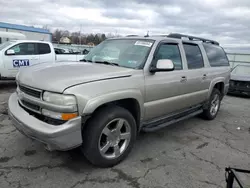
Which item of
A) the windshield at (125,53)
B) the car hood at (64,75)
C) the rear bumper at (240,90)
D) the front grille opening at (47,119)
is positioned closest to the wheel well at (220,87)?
the windshield at (125,53)

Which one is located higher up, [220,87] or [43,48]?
[43,48]

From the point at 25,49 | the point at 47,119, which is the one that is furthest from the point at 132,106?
the point at 25,49

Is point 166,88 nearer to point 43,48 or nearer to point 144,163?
point 144,163

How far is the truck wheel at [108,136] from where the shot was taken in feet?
8.81

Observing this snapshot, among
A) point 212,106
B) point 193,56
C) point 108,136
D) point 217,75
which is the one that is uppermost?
point 193,56

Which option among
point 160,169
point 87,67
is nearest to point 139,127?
point 160,169

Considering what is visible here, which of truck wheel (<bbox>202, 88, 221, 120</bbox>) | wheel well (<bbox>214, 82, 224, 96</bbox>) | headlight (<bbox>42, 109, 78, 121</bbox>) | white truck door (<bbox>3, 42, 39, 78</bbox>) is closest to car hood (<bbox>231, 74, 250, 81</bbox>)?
wheel well (<bbox>214, 82, 224, 96</bbox>)

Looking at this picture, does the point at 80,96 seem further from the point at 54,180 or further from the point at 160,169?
the point at 160,169

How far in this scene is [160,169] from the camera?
304 centimetres

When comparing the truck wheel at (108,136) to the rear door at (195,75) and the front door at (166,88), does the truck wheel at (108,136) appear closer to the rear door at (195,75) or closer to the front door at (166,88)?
the front door at (166,88)

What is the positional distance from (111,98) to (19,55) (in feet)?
22.7

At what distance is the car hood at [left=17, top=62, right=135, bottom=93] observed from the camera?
251 cm

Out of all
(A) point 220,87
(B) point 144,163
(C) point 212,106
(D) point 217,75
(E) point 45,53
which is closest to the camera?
(B) point 144,163

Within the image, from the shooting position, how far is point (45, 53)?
9.13m
